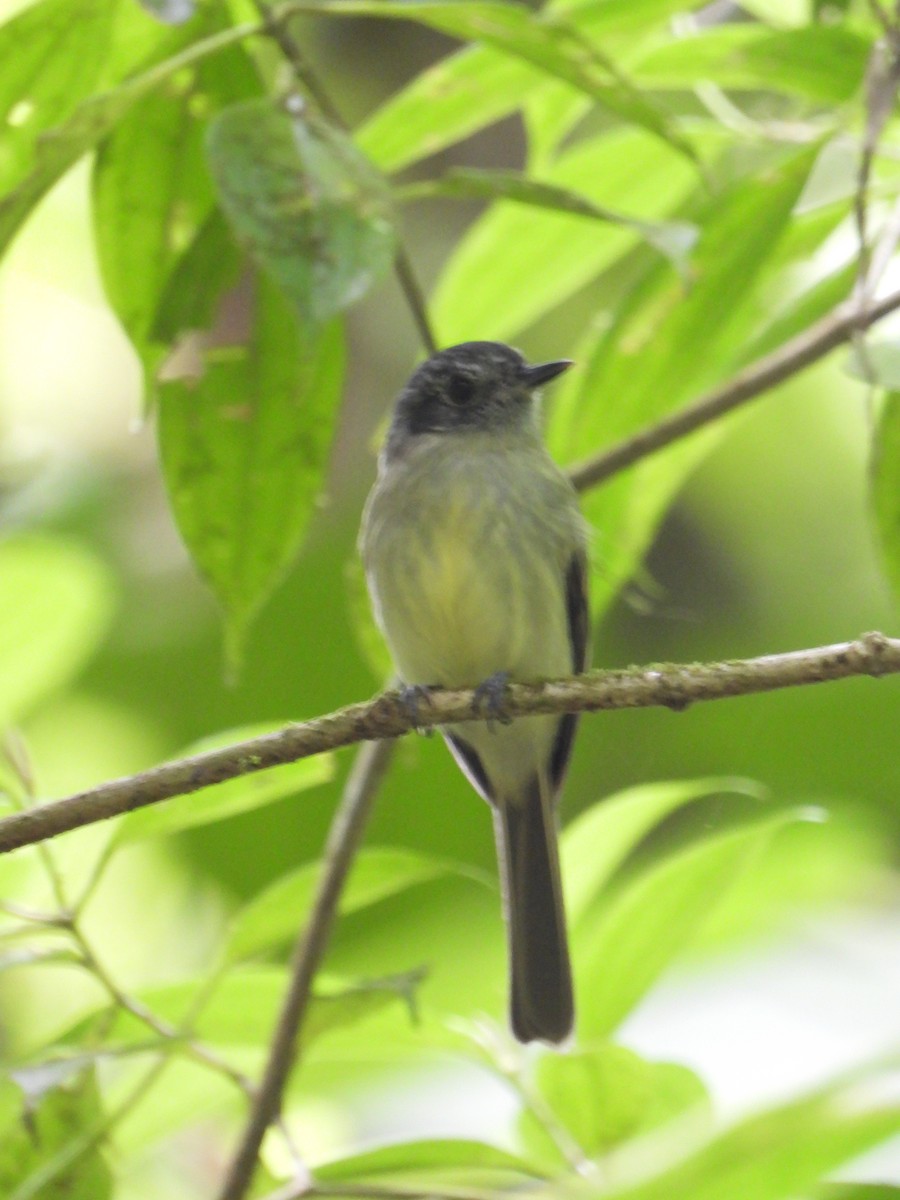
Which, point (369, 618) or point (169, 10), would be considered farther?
point (369, 618)

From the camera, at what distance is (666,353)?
2.62m

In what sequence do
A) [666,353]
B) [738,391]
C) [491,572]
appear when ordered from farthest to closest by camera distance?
[491,572]
[666,353]
[738,391]

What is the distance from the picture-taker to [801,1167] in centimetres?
80

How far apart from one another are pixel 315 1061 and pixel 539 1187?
51 centimetres

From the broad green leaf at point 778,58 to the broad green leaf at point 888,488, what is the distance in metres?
0.53

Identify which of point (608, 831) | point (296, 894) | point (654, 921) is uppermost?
point (296, 894)

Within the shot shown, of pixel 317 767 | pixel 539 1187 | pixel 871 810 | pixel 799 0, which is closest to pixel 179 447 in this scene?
pixel 317 767

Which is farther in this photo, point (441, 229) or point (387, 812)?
point (441, 229)

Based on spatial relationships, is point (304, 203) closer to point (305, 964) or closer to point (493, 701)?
point (493, 701)

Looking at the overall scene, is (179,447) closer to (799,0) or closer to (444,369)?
(444,369)

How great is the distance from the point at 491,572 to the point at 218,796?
0.85 m

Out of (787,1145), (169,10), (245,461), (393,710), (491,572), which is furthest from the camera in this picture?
(491,572)

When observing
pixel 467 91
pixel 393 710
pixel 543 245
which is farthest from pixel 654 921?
pixel 467 91

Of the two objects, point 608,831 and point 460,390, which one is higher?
point 460,390
